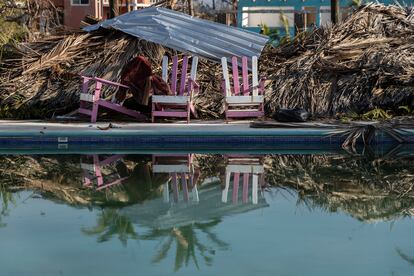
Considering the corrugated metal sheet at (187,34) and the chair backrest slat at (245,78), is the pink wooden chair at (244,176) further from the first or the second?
the corrugated metal sheet at (187,34)

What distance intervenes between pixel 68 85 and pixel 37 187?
495 cm

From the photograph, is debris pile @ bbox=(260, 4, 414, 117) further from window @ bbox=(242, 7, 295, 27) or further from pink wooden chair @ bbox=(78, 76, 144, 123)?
window @ bbox=(242, 7, 295, 27)

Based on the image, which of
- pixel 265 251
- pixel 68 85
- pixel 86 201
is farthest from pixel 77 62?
pixel 265 251

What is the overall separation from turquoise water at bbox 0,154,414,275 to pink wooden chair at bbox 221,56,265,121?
2031 mm

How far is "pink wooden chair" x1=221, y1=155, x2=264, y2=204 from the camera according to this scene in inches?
302

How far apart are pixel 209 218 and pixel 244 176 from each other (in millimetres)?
1903

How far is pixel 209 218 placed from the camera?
6777 mm

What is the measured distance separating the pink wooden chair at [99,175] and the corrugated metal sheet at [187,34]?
328 centimetres

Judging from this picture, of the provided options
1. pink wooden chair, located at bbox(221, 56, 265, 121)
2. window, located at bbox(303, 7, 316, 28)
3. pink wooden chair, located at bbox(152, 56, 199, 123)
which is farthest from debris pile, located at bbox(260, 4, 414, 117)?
window, located at bbox(303, 7, 316, 28)

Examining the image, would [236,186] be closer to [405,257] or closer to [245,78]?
[405,257]

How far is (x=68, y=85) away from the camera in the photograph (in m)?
13.0

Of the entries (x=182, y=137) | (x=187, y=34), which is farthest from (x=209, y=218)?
(x=187, y=34)

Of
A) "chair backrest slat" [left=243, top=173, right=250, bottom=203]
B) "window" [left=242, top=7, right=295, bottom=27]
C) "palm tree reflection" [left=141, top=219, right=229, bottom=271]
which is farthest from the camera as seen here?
"window" [left=242, top=7, right=295, bottom=27]

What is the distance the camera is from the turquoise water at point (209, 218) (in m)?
5.34
